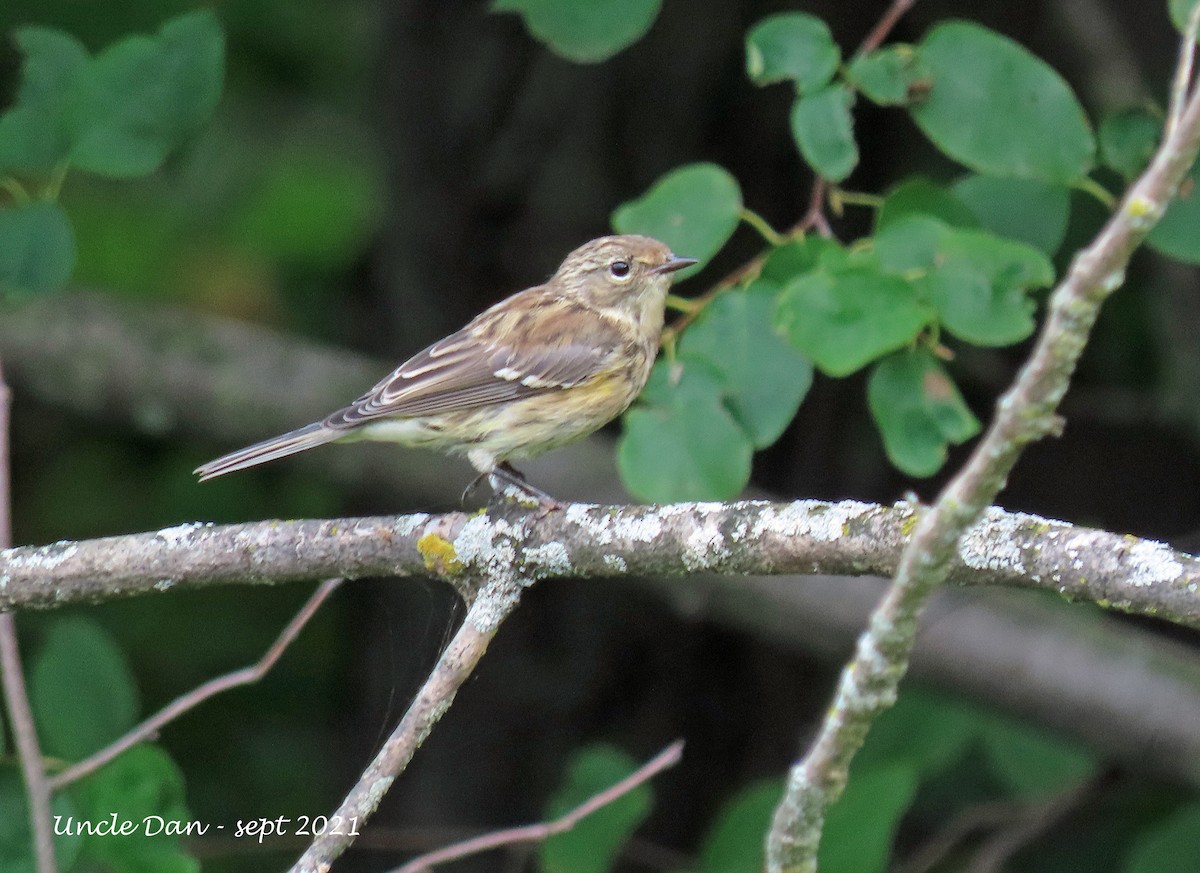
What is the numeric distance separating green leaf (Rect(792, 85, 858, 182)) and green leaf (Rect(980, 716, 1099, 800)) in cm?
270

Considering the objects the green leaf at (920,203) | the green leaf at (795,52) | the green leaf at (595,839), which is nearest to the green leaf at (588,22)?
the green leaf at (795,52)

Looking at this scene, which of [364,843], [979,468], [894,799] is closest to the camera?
[979,468]

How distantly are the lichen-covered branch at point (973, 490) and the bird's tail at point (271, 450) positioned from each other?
7.67ft

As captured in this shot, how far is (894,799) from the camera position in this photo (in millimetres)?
4152

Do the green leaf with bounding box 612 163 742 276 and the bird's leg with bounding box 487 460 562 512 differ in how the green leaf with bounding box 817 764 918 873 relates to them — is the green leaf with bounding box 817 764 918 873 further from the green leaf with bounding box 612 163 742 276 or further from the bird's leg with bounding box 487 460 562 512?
the green leaf with bounding box 612 163 742 276

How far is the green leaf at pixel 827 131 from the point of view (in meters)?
3.30

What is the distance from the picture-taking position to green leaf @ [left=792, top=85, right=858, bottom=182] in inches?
130

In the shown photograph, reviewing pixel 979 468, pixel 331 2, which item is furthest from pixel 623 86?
pixel 979 468

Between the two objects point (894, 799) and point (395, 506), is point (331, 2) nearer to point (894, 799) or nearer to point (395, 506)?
point (395, 506)

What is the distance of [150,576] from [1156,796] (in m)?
4.32

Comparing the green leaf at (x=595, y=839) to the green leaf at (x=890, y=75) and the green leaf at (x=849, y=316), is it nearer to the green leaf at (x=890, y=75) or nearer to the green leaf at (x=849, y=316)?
the green leaf at (x=849, y=316)

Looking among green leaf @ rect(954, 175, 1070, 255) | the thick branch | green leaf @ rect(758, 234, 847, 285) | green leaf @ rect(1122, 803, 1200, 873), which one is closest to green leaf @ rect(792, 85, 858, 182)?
green leaf @ rect(758, 234, 847, 285)

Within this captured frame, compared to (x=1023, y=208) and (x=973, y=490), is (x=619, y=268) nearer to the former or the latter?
(x=1023, y=208)

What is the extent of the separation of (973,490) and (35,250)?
2786 mm
